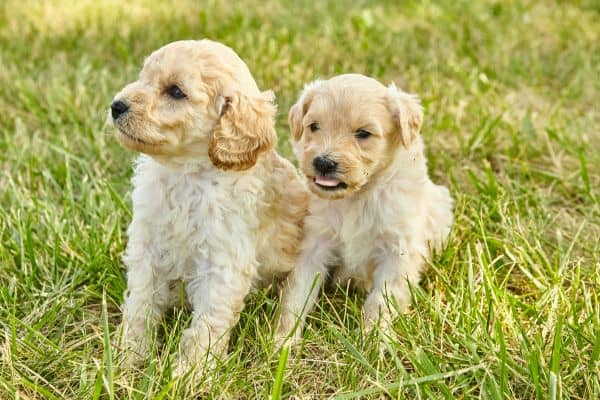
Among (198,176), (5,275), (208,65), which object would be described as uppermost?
(208,65)

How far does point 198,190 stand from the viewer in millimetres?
3854

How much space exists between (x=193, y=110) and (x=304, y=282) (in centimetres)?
117

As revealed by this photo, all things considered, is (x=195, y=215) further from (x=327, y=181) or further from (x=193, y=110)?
(x=327, y=181)

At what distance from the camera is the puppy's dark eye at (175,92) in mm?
3629

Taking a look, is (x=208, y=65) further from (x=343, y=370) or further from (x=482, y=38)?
(x=482, y=38)

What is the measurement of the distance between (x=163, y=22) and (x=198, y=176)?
456cm

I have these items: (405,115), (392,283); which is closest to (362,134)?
(405,115)

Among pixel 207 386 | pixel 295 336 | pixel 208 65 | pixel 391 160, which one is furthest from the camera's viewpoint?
pixel 391 160

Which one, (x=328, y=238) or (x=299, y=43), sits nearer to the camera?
(x=328, y=238)

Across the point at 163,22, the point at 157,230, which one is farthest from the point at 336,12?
the point at 157,230

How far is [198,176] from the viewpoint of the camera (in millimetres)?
3861

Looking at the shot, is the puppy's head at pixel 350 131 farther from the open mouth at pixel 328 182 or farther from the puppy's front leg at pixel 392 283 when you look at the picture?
the puppy's front leg at pixel 392 283

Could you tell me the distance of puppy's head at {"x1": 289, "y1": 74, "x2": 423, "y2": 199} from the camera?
152 inches

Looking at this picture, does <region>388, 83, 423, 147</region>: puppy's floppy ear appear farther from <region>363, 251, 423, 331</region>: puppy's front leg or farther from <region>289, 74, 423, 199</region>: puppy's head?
<region>363, 251, 423, 331</region>: puppy's front leg
